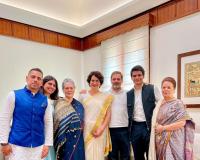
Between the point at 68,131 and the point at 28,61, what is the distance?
205cm

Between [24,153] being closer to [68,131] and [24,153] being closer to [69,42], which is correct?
[68,131]

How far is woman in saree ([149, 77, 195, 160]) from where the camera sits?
75.4 inches

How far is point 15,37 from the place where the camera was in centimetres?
363

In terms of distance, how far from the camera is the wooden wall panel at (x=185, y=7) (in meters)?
2.72

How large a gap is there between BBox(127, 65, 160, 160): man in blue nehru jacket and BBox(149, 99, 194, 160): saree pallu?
19cm

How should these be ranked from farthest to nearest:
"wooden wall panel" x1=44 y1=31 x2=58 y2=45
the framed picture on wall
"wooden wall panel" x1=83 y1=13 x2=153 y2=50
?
"wooden wall panel" x1=44 y1=31 x2=58 y2=45, "wooden wall panel" x1=83 y1=13 x2=153 y2=50, the framed picture on wall

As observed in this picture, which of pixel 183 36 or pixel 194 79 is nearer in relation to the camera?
pixel 194 79

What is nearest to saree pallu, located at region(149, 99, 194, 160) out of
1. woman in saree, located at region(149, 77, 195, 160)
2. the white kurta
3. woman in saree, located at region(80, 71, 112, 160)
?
woman in saree, located at region(149, 77, 195, 160)

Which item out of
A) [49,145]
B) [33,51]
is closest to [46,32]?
[33,51]

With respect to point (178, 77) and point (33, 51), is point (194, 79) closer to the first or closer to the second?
point (178, 77)

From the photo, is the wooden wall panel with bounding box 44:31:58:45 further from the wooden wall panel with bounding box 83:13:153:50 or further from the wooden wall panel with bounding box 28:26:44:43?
the wooden wall panel with bounding box 83:13:153:50

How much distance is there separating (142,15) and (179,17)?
609mm

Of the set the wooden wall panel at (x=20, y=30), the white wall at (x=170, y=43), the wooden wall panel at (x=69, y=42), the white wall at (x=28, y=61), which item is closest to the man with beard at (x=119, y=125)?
the white wall at (x=170, y=43)

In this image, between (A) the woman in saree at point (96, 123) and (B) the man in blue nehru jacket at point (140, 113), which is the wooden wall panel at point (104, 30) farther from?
(A) the woman in saree at point (96, 123)
